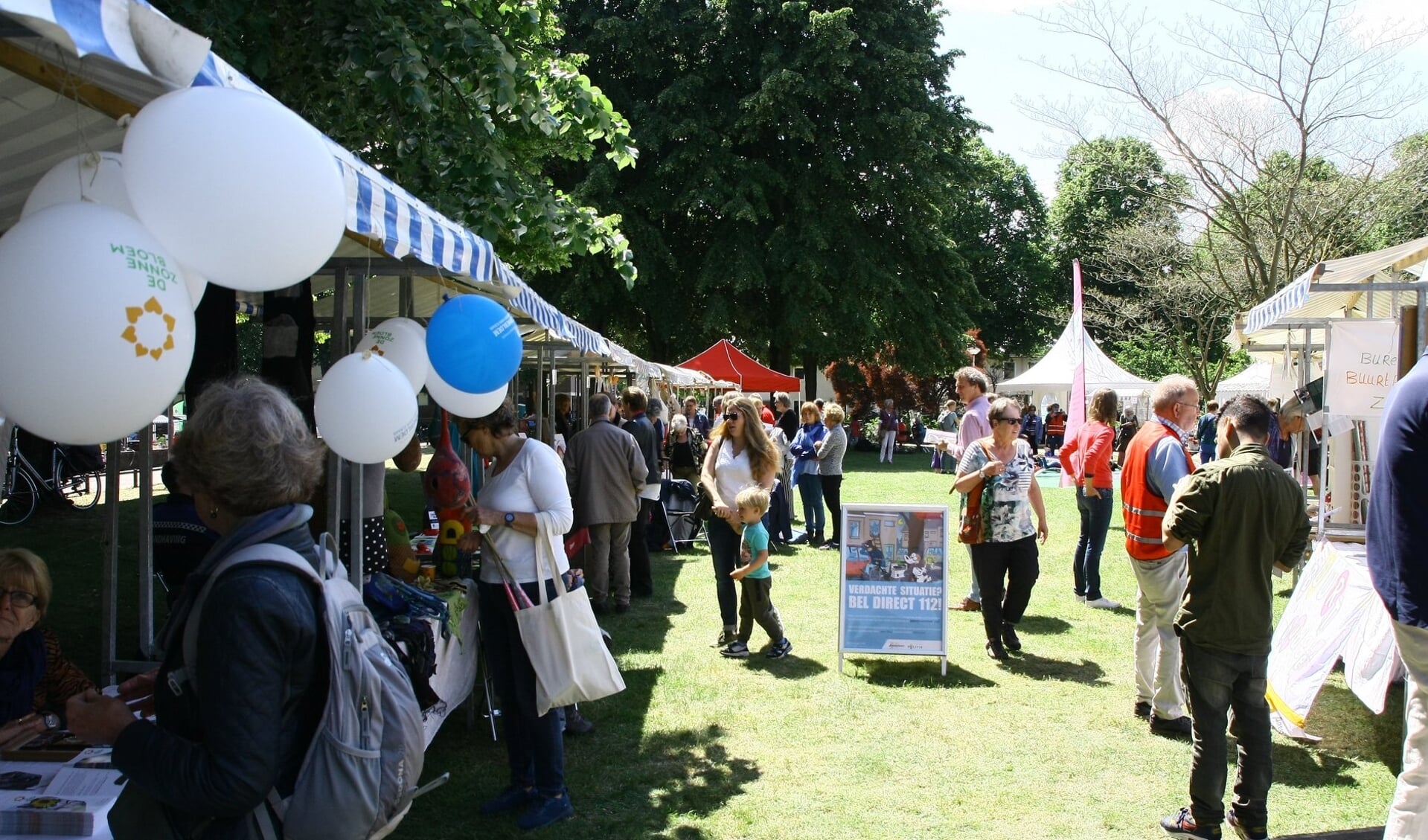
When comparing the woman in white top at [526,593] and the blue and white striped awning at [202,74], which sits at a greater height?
the blue and white striped awning at [202,74]

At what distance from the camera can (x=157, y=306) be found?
197 centimetres

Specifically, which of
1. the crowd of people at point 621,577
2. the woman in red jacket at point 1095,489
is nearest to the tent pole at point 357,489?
the crowd of people at point 621,577

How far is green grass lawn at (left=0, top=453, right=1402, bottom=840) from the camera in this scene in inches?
168

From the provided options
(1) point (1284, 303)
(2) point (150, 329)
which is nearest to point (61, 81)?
(2) point (150, 329)

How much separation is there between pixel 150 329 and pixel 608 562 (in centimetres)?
639

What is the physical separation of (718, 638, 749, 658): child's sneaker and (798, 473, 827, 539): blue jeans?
5.11 metres

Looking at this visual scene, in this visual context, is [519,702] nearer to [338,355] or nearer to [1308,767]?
[338,355]

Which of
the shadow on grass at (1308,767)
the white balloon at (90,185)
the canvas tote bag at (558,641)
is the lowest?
the shadow on grass at (1308,767)

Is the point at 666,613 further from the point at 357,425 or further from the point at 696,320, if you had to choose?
the point at 696,320

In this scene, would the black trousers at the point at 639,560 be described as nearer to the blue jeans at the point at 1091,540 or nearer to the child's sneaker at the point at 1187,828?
the blue jeans at the point at 1091,540

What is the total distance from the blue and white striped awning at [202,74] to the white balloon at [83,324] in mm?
332

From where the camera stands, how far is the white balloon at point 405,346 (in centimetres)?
431

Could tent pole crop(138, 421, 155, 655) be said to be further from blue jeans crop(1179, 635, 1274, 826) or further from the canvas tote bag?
blue jeans crop(1179, 635, 1274, 826)

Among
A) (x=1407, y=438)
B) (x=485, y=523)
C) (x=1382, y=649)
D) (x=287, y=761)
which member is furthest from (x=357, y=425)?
(x=1382, y=649)
